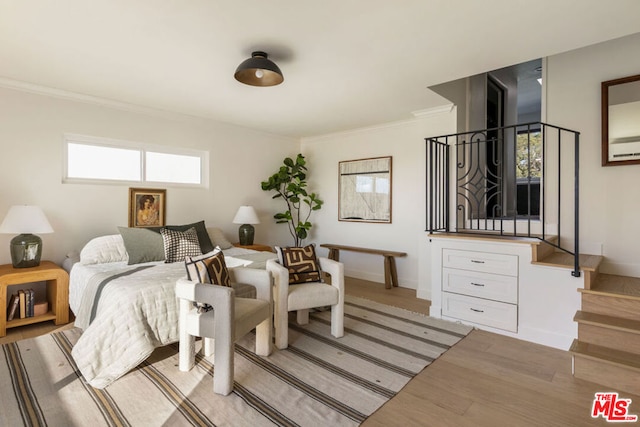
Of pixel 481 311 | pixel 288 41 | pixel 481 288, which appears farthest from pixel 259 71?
pixel 481 311

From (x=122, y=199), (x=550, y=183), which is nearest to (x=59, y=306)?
(x=122, y=199)

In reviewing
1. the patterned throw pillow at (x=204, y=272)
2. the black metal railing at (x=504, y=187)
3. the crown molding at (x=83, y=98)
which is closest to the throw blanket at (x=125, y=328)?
the patterned throw pillow at (x=204, y=272)

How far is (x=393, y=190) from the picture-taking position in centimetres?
478

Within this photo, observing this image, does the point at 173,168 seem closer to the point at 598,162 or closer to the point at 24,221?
the point at 24,221

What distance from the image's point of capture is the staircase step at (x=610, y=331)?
2219mm

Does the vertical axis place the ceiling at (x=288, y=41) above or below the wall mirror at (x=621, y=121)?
above

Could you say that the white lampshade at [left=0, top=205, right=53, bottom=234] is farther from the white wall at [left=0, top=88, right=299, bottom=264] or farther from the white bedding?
the white bedding

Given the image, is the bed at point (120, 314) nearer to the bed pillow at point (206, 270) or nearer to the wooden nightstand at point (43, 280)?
the wooden nightstand at point (43, 280)

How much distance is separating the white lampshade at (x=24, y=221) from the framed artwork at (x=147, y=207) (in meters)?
0.99

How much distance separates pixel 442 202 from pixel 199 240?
295cm

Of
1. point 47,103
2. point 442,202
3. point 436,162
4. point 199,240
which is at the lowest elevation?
point 199,240

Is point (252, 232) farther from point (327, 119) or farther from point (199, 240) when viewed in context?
point (327, 119)

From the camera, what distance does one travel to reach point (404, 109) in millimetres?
4102

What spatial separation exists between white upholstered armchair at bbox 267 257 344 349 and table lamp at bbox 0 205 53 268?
85.8 inches
